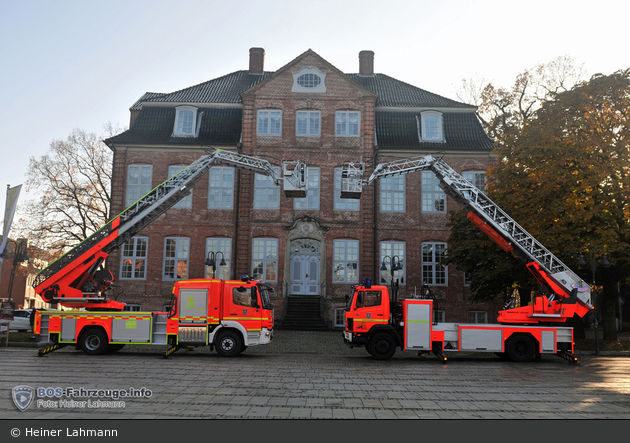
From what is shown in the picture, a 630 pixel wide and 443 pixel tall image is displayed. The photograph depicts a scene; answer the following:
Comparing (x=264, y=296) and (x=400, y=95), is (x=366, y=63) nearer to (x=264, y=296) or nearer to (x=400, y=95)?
(x=400, y=95)

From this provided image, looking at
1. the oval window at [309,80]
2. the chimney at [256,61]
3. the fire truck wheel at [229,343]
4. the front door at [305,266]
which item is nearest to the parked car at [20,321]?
the front door at [305,266]

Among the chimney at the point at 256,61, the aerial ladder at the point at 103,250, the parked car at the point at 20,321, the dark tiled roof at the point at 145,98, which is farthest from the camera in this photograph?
the chimney at the point at 256,61

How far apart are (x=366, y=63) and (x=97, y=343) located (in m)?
27.3

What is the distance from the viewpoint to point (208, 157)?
2133cm

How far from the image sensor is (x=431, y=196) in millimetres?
33188

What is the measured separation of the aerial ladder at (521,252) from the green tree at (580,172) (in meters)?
1.68

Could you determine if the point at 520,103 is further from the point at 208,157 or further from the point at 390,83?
the point at 208,157

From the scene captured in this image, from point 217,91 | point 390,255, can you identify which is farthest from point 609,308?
point 217,91

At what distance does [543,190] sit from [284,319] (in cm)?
1477

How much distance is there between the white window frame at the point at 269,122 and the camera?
33000 mm

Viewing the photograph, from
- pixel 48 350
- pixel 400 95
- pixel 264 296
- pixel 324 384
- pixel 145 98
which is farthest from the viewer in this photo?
pixel 145 98

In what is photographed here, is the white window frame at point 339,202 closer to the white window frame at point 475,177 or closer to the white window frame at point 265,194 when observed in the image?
the white window frame at point 265,194

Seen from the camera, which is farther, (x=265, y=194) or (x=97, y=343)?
(x=265, y=194)

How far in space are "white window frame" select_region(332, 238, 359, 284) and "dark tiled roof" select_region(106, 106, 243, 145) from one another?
8650mm
